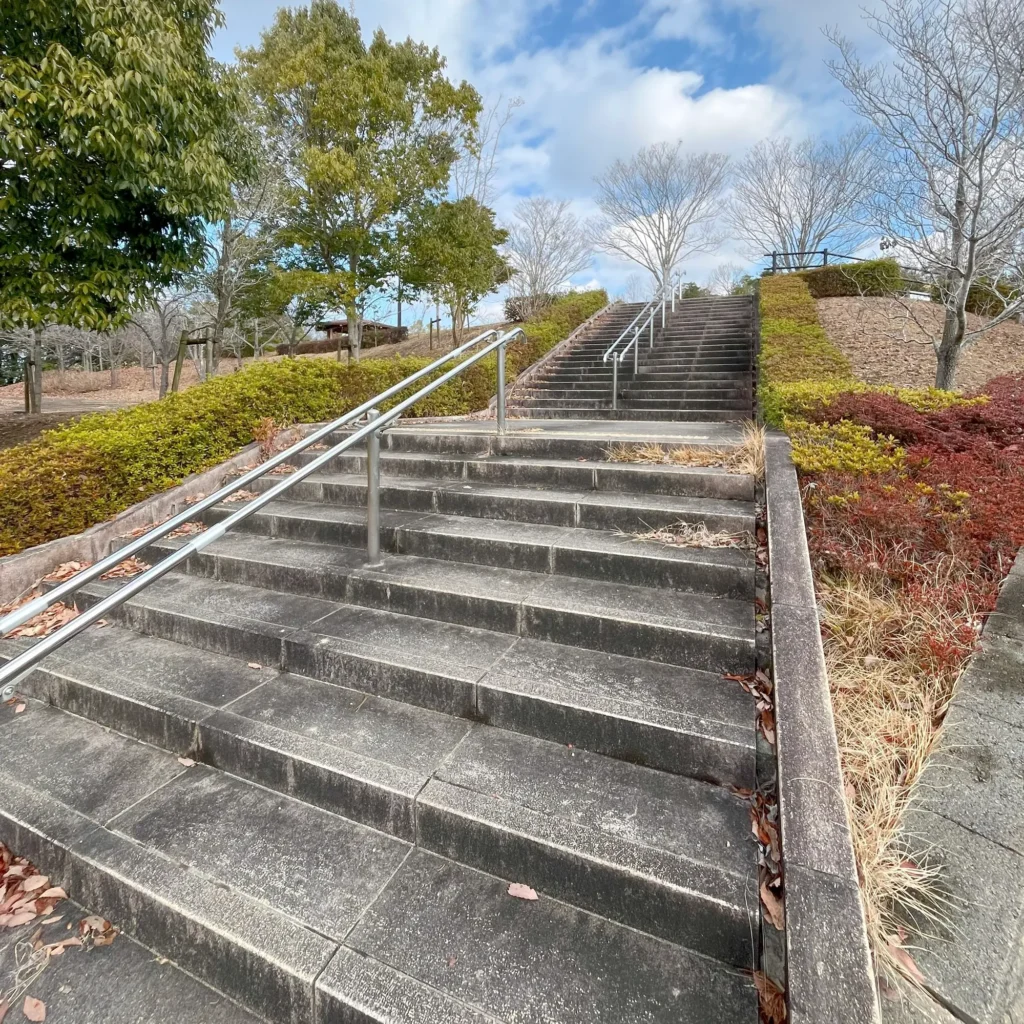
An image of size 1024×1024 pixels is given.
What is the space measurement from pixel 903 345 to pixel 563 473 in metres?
9.07

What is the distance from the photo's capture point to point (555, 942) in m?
1.32

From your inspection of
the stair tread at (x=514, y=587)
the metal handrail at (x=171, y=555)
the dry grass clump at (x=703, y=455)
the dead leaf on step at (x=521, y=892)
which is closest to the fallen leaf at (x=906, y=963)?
the dead leaf on step at (x=521, y=892)

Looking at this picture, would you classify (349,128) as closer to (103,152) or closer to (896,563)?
(103,152)

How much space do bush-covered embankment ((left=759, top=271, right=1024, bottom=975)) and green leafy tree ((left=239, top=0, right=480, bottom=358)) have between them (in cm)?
1126

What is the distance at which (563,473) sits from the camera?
11.3 feet

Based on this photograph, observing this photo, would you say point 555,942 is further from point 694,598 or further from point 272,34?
point 272,34

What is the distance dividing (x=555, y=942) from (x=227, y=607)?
6.94ft

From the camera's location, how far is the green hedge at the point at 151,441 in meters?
3.29

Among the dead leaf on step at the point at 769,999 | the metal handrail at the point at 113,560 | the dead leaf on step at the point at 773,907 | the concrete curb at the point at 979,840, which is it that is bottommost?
the dead leaf on step at the point at 769,999

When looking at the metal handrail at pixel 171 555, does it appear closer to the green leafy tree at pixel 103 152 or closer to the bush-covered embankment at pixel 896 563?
the bush-covered embankment at pixel 896 563

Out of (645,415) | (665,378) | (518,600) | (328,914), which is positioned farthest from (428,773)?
(665,378)

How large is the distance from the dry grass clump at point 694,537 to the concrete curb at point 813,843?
51 cm

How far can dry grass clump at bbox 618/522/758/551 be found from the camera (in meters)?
2.60

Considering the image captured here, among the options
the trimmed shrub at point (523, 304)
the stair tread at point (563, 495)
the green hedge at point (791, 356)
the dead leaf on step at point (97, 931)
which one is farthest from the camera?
the trimmed shrub at point (523, 304)
